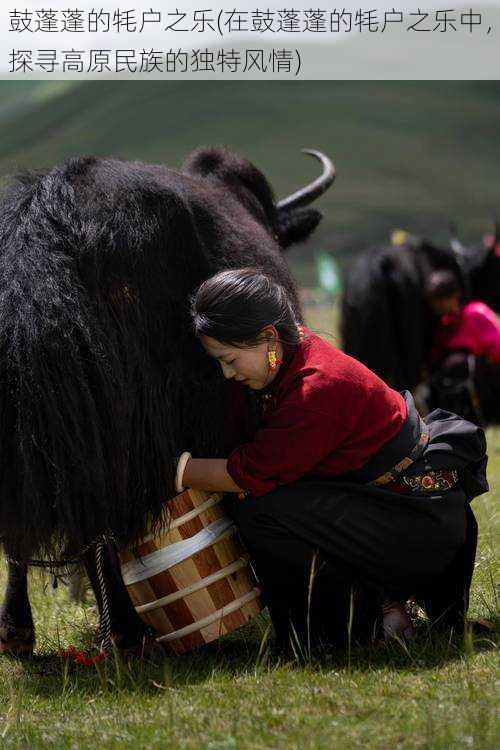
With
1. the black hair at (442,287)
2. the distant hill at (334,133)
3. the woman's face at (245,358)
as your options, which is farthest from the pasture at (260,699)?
the distant hill at (334,133)

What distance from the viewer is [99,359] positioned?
2615 millimetres

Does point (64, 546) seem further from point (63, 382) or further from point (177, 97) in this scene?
point (177, 97)

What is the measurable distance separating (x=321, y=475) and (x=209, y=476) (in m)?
0.31

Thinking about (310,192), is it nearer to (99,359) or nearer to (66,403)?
(99,359)

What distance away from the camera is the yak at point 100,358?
8.38ft

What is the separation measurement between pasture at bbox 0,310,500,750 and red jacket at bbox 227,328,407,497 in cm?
45

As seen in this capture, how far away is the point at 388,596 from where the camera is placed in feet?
9.57

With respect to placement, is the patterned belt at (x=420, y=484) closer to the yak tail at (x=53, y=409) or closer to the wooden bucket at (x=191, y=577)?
the wooden bucket at (x=191, y=577)

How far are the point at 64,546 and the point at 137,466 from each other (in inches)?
11.1

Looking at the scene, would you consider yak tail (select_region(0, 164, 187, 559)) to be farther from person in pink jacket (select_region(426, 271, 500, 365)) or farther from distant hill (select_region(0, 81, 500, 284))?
distant hill (select_region(0, 81, 500, 284))

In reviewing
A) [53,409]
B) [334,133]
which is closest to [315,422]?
[53,409]

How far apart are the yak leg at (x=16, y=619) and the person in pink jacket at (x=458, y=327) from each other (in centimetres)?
447

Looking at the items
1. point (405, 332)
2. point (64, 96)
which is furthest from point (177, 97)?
point (405, 332)

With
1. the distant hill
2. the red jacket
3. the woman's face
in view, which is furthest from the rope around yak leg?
the distant hill
